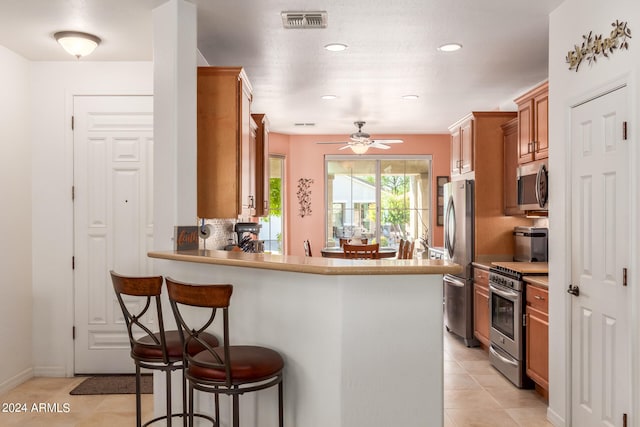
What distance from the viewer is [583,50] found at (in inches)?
122

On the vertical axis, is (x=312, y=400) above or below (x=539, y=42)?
below

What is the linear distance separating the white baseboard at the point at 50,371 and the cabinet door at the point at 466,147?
4.37 meters

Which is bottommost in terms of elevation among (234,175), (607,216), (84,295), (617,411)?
(617,411)

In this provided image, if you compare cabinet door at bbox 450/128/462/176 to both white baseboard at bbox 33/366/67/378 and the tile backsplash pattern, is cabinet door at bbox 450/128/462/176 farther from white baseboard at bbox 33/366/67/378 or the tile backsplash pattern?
white baseboard at bbox 33/366/67/378

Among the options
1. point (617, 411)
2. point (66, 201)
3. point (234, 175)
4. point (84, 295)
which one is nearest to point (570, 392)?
point (617, 411)

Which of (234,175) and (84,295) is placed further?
(84,295)

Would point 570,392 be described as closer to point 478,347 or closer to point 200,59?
point 478,347

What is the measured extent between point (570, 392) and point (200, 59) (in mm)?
3702

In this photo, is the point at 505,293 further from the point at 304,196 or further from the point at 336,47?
the point at 304,196

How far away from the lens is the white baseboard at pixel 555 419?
11.0 feet

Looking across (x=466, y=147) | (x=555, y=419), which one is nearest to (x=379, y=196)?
(x=466, y=147)

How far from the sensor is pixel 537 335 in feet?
12.8

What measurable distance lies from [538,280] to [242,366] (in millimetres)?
2543

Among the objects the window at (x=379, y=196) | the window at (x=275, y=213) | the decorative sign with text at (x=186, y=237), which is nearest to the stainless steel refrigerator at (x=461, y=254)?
the window at (x=379, y=196)
